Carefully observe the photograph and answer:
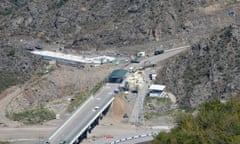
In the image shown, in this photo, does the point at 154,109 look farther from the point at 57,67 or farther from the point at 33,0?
the point at 33,0

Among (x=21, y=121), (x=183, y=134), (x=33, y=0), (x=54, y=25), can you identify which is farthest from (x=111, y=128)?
(x=33, y=0)

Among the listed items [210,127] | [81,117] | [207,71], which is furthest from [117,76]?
[210,127]

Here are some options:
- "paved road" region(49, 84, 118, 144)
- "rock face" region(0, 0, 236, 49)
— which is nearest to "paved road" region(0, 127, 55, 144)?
"paved road" region(49, 84, 118, 144)

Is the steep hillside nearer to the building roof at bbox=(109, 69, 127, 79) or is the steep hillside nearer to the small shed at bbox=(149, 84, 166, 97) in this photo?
the small shed at bbox=(149, 84, 166, 97)

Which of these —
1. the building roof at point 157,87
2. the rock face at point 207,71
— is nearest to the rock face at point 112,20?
the rock face at point 207,71

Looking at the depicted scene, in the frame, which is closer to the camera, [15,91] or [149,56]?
[15,91]
